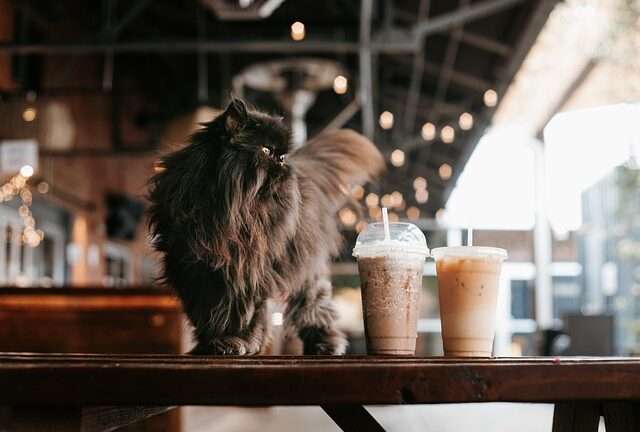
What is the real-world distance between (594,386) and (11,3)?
788cm

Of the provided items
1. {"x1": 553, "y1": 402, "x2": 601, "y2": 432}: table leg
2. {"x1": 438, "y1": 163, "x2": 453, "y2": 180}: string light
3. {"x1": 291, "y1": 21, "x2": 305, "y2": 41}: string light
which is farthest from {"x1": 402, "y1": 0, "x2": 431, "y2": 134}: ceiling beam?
{"x1": 553, "y1": 402, "x2": 601, "y2": 432}: table leg

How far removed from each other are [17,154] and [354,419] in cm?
553

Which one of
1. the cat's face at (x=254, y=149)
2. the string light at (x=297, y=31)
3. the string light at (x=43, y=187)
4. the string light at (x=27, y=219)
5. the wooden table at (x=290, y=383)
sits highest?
the string light at (x=297, y=31)

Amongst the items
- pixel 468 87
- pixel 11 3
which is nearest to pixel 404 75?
pixel 468 87

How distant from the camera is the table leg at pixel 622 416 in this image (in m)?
1.30

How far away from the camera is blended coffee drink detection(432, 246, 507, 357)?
57.1 inches

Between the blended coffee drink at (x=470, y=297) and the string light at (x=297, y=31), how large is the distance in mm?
4429

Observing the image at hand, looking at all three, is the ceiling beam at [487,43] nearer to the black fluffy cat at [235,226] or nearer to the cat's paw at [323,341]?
the cat's paw at [323,341]

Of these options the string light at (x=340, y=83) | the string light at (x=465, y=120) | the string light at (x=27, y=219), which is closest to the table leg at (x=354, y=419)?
the string light at (x=340, y=83)

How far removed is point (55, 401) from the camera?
42.5 inches

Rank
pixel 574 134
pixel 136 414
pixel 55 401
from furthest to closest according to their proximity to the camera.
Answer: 1. pixel 574 134
2. pixel 136 414
3. pixel 55 401

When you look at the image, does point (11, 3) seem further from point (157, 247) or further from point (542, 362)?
point (542, 362)

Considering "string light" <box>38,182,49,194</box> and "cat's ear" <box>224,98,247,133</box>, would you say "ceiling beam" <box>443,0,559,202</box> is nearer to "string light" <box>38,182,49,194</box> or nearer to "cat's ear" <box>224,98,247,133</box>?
"string light" <box>38,182,49,194</box>

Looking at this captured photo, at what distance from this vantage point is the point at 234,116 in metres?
1.52
